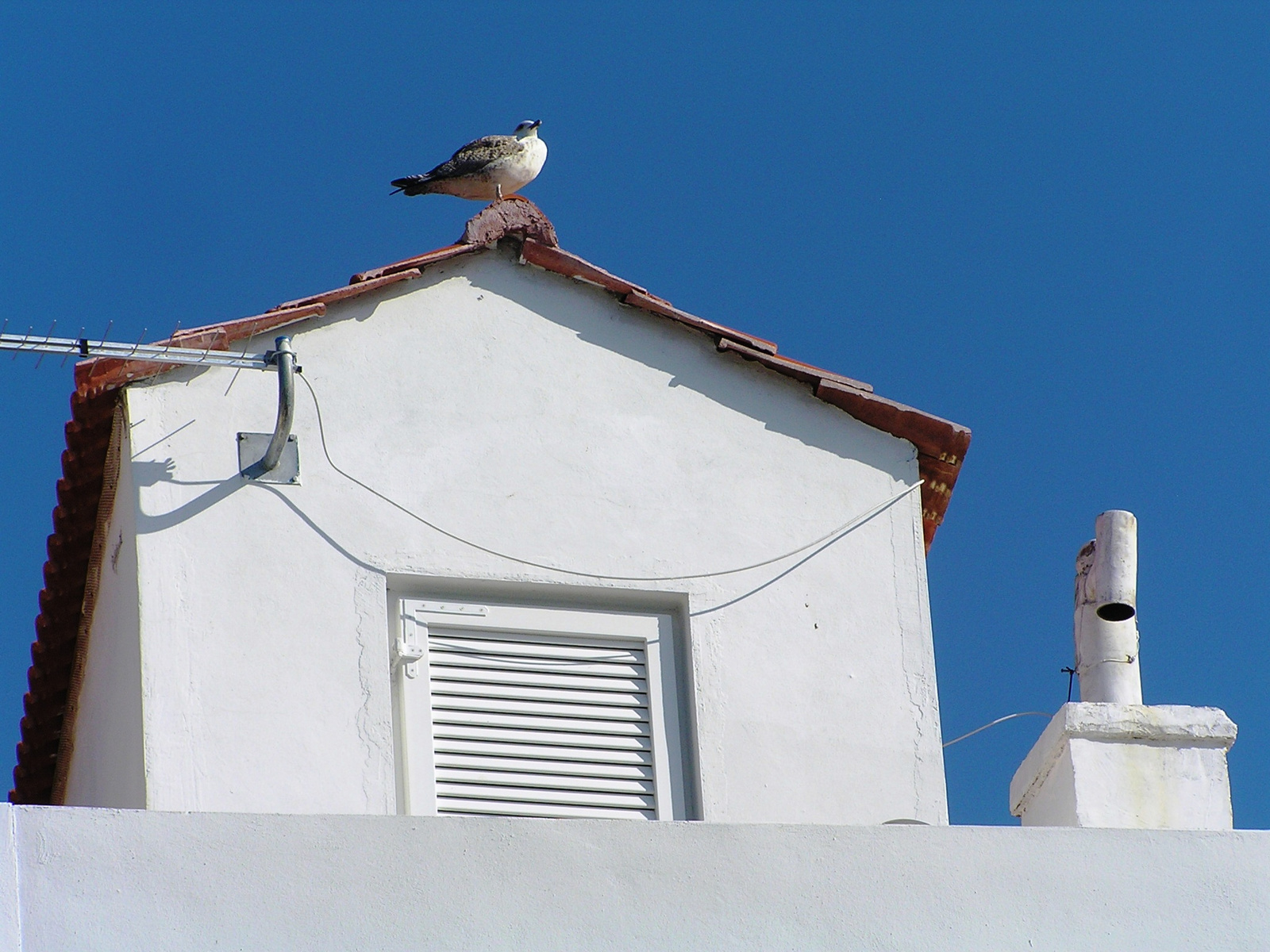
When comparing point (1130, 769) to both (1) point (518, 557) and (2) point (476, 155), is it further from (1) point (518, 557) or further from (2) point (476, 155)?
(2) point (476, 155)

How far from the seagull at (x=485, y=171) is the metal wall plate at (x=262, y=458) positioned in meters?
2.01

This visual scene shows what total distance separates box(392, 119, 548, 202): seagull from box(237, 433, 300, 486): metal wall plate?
201cm

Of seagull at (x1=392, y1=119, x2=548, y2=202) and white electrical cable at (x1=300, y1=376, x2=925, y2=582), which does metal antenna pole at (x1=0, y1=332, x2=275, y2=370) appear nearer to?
white electrical cable at (x1=300, y1=376, x2=925, y2=582)

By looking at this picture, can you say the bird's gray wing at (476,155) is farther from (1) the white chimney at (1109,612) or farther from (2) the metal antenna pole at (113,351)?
(1) the white chimney at (1109,612)

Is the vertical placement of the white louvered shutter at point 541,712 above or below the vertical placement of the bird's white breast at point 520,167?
below

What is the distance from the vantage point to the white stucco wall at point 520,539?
30.7ft

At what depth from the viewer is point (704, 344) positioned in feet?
35.7

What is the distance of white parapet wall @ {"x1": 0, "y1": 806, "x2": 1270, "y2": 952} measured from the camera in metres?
6.31

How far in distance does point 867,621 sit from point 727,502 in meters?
0.84

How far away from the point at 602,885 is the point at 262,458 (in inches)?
144

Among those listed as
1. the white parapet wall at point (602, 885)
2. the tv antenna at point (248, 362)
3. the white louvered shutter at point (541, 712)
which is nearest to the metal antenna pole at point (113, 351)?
the tv antenna at point (248, 362)

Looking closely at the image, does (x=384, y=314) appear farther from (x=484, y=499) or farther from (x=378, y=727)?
(x=378, y=727)

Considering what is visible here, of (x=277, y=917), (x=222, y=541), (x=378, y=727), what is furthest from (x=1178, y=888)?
(x=222, y=541)

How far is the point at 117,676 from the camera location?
9859mm
